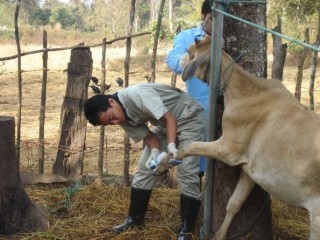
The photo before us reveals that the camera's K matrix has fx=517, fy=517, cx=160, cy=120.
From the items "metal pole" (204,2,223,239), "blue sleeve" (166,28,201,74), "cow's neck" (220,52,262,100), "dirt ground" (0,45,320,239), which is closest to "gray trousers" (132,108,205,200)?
"metal pole" (204,2,223,239)

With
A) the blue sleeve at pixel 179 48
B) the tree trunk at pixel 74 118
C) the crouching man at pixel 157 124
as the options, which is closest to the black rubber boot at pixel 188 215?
the crouching man at pixel 157 124

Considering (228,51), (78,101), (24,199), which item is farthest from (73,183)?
(228,51)

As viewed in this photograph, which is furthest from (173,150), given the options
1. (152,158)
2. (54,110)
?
(54,110)

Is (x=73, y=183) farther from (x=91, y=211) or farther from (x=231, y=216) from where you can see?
(x=231, y=216)

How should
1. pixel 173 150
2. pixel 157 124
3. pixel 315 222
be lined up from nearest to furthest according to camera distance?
1. pixel 315 222
2. pixel 173 150
3. pixel 157 124

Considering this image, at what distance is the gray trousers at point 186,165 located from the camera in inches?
160

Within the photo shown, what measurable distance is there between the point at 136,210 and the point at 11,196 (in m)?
1.08

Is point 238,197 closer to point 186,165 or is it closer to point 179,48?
point 186,165

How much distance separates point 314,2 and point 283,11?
14.2 feet

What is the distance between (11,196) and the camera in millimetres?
4434

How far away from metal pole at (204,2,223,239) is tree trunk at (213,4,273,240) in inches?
1.7

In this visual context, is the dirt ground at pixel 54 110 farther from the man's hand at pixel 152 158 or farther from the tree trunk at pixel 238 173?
the tree trunk at pixel 238 173

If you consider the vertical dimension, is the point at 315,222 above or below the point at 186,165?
above

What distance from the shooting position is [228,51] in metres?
3.82
